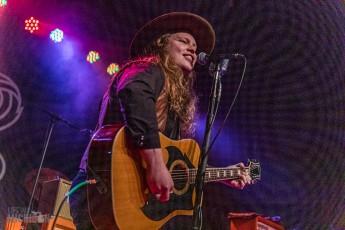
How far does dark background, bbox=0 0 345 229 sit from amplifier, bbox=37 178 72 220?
1.91 metres

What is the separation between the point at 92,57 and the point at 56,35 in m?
0.73

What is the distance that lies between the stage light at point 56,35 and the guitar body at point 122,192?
4.87 m

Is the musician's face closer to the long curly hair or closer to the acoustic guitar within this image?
the long curly hair

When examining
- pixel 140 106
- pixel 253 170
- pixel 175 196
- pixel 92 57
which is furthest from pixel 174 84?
pixel 92 57

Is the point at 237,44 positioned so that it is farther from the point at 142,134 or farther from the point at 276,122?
the point at 142,134

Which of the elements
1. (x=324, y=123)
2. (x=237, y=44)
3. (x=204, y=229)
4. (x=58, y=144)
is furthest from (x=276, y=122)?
(x=58, y=144)

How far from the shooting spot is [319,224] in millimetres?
4598

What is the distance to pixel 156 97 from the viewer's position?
2400 millimetres

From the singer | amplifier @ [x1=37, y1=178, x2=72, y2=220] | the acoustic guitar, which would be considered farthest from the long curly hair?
amplifier @ [x1=37, y1=178, x2=72, y2=220]

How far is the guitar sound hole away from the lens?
7.95 ft

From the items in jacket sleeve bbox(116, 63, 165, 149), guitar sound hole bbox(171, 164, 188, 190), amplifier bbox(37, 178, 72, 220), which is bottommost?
amplifier bbox(37, 178, 72, 220)

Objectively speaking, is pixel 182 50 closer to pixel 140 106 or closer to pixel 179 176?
pixel 140 106

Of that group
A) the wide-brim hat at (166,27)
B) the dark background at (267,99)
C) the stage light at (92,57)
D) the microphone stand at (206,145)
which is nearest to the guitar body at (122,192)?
the microphone stand at (206,145)

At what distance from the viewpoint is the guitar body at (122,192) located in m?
1.99
